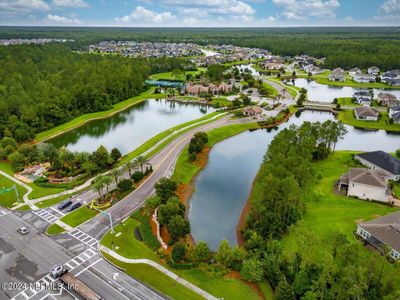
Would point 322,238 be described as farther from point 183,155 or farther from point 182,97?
point 182,97

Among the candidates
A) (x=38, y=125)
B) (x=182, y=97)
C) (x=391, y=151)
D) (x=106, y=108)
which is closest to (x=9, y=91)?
(x=38, y=125)

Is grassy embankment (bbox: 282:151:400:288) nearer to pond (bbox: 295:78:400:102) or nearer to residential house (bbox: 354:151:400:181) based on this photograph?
residential house (bbox: 354:151:400:181)

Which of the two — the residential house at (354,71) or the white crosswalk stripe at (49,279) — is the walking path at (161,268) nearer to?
the white crosswalk stripe at (49,279)

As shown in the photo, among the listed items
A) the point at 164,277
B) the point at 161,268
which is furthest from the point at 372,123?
the point at 164,277

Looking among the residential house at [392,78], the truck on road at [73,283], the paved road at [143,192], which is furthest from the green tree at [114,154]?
the residential house at [392,78]

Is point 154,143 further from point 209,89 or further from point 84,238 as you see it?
point 209,89

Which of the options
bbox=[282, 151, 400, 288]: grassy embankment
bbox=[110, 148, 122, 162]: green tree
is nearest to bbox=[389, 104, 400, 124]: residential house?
bbox=[282, 151, 400, 288]: grassy embankment
